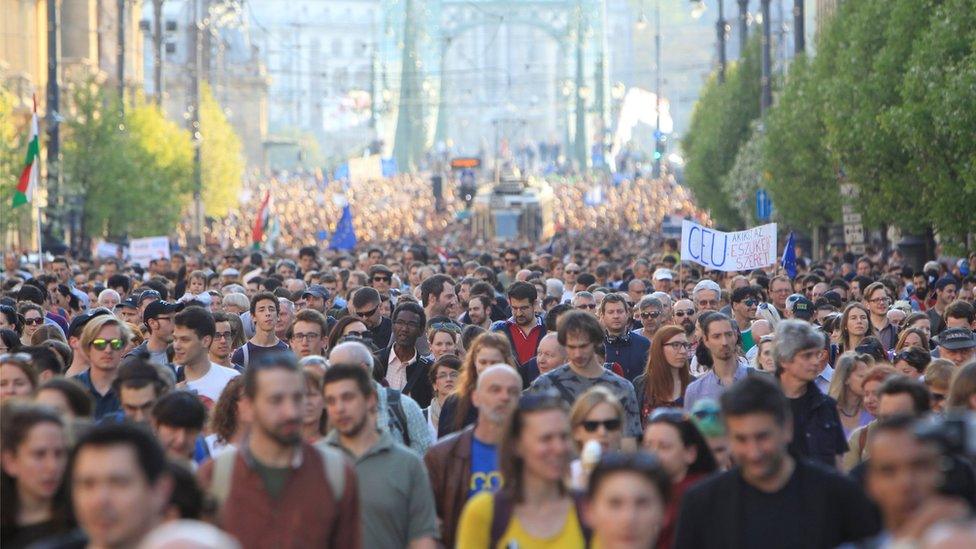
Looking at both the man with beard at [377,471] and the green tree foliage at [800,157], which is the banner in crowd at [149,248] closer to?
the green tree foliage at [800,157]

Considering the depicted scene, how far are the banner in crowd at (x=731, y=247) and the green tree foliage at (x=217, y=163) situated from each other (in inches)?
1483

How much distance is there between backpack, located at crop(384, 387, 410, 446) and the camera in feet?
30.7

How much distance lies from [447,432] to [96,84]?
41.6 meters

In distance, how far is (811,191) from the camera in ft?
123

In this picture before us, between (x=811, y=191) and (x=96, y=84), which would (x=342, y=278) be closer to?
(x=811, y=191)

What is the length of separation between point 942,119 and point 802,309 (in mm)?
8311

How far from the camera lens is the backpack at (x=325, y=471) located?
22.6 ft

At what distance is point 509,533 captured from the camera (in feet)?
22.5

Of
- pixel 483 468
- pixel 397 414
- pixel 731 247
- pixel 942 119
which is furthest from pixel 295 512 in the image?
pixel 942 119

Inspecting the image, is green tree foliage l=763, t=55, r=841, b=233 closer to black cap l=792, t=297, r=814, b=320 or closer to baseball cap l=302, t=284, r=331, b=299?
baseball cap l=302, t=284, r=331, b=299

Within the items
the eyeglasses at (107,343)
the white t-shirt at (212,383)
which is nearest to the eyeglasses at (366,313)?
the white t-shirt at (212,383)

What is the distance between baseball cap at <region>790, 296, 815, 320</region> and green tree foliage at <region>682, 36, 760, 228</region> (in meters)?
34.7

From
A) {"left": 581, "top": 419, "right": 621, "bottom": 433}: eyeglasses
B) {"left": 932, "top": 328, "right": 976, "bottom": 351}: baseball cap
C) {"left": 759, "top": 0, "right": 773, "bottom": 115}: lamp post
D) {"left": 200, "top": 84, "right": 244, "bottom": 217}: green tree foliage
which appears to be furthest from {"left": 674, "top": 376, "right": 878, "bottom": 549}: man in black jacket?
{"left": 200, "top": 84, "right": 244, "bottom": 217}: green tree foliage

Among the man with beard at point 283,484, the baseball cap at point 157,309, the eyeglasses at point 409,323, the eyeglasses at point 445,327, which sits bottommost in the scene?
the man with beard at point 283,484
